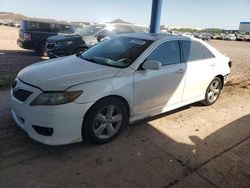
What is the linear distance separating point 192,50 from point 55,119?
9.94 feet

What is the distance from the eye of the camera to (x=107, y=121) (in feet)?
12.9

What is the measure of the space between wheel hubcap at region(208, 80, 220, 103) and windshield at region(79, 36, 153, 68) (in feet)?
6.78

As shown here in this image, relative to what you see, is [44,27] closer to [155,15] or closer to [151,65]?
[155,15]

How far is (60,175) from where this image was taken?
3234 millimetres

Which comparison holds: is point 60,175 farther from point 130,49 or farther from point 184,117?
point 184,117

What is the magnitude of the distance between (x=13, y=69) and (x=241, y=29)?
106 meters

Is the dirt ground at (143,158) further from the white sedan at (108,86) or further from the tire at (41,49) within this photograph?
the tire at (41,49)

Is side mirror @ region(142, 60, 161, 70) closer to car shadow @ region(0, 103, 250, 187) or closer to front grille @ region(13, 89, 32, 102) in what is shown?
car shadow @ region(0, 103, 250, 187)

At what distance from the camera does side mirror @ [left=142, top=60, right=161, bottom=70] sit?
4.12 m

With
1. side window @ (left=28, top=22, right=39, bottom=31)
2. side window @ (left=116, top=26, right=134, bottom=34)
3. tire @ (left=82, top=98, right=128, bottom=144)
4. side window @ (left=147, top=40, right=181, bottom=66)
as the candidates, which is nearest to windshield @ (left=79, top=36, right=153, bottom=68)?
side window @ (left=147, top=40, right=181, bottom=66)

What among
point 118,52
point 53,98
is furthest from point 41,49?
point 53,98

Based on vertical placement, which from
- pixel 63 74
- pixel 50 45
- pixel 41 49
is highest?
pixel 63 74

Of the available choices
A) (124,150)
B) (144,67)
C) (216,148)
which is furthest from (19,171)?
(216,148)

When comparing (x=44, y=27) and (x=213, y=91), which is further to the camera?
(x=44, y=27)
